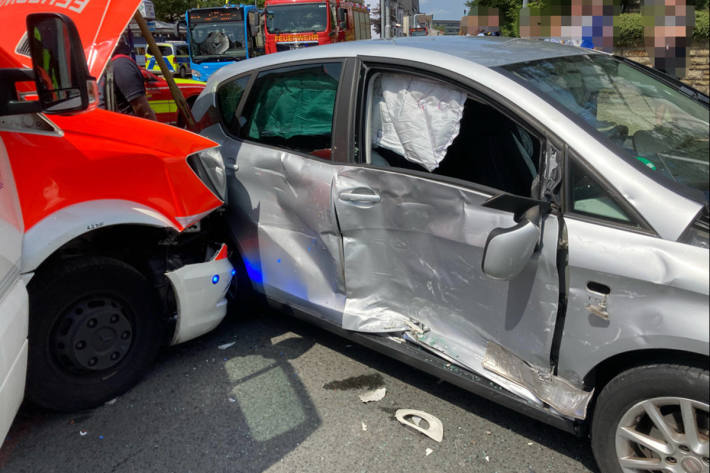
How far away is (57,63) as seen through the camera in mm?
2039

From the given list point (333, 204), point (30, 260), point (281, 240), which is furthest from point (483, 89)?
point (30, 260)

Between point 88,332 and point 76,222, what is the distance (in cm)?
58

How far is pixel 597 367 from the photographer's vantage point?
7.27ft

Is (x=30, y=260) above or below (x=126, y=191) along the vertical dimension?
below

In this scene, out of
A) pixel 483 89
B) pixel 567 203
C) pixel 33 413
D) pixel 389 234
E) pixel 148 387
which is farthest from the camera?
pixel 148 387

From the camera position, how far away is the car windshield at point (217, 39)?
17.1m

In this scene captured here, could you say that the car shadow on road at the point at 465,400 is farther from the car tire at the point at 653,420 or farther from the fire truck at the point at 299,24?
the fire truck at the point at 299,24

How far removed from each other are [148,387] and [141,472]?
69cm

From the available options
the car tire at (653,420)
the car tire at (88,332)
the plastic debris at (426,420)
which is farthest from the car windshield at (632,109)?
the car tire at (88,332)

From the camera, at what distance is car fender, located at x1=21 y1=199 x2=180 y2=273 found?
8.08 feet

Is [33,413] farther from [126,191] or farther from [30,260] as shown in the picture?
[126,191]

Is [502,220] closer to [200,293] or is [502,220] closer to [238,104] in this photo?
[200,293]

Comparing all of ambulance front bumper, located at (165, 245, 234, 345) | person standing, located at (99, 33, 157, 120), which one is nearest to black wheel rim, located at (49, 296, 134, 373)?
ambulance front bumper, located at (165, 245, 234, 345)

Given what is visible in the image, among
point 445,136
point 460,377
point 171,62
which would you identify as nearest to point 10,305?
point 460,377
